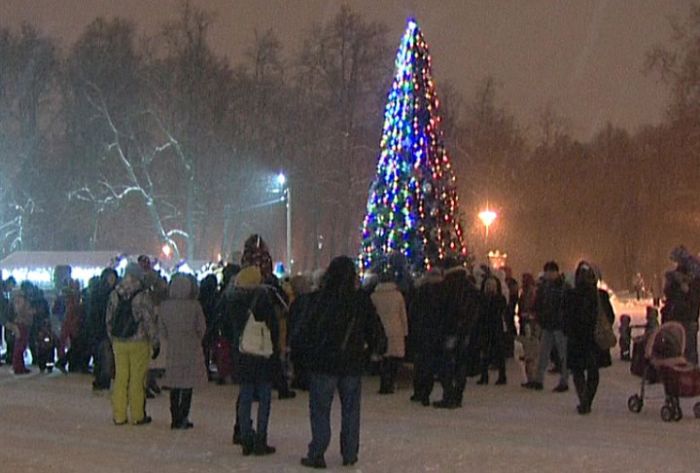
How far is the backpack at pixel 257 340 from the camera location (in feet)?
29.6

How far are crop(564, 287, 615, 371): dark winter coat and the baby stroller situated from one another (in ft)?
1.87

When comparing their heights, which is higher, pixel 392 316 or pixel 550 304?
pixel 550 304

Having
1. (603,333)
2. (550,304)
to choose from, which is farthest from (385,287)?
(603,333)

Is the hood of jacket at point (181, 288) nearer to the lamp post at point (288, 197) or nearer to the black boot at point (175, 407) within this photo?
the black boot at point (175, 407)

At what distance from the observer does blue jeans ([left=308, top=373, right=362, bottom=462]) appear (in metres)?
8.45

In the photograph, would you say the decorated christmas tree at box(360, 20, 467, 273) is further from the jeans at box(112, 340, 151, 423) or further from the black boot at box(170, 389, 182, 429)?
the black boot at box(170, 389, 182, 429)

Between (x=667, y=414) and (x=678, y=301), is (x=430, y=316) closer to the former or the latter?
(x=667, y=414)

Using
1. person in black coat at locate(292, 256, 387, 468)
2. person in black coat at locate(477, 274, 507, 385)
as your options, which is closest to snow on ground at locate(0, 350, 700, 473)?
person in black coat at locate(292, 256, 387, 468)

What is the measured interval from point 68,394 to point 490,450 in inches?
268

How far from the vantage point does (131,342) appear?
421 inches

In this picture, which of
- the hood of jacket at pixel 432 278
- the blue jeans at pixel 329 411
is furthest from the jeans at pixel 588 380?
the blue jeans at pixel 329 411

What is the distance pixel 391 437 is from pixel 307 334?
2.05 m

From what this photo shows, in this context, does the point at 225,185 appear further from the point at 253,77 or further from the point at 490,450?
the point at 490,450

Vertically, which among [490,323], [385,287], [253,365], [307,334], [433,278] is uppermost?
[433,278]
